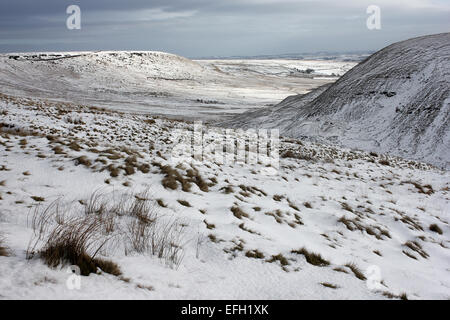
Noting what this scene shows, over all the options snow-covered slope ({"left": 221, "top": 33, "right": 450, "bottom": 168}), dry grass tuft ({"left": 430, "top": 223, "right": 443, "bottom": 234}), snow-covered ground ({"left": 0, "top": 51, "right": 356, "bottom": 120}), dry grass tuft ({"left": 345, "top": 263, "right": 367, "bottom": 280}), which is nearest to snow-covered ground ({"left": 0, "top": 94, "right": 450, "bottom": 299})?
dry grass tuft ({"left": 345, "top": 263, "right": 367, "bottom": 280})

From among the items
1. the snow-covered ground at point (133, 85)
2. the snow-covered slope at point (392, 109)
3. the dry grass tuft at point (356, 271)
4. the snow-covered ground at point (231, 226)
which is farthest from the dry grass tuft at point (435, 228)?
the snow-covered ground at point (133, 85)

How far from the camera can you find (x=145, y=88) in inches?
2442

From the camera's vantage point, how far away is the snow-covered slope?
21703mm

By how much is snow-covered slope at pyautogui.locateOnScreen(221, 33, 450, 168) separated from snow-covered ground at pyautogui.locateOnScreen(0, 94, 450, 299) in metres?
11.0

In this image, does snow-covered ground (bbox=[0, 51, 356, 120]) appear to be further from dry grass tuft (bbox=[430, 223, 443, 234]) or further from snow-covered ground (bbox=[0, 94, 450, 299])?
dry grass tuft (bbox=[430, 223, 443, 234])

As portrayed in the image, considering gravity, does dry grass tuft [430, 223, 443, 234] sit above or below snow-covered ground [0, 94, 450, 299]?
below

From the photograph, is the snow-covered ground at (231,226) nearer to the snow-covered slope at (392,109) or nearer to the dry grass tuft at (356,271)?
the dry grass tuft at (356,271)

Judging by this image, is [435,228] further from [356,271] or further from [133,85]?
[133,85]

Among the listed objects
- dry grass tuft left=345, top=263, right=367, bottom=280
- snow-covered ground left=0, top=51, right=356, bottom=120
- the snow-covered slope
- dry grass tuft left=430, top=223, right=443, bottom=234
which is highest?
snow-covered ground left=0, top=51, right=356, bottom=120

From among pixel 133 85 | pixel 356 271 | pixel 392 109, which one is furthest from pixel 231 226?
pixel 133 85

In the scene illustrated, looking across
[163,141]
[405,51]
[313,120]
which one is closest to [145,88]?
[313,120]

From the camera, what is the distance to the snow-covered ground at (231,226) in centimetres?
362

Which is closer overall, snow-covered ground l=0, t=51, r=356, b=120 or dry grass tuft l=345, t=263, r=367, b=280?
dry grass tuft l=345, t=263, r=367, b=280
